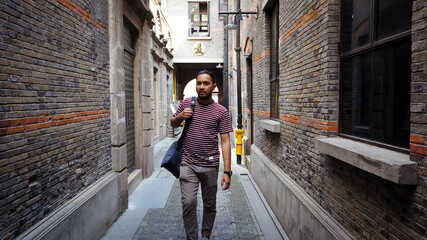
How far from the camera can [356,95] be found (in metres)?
2.81

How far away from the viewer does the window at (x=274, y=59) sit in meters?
5.83

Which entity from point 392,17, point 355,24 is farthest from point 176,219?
point 392,17

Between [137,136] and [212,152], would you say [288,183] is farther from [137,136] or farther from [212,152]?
[137,136]

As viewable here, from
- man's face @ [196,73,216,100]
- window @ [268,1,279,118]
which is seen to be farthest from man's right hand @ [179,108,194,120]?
window @ [268,1,279,118]

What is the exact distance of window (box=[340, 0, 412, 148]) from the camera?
6.77 ft

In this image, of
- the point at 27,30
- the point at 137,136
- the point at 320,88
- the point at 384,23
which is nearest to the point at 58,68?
the point at 27,30

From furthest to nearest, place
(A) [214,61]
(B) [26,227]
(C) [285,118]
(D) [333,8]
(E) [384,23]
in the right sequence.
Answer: (A) [214,61] → (C) [285,118] → (D) [333,8] → (B) [26,227] → (E) [384,23]

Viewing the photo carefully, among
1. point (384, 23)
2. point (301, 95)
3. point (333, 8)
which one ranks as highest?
point (333, 8)

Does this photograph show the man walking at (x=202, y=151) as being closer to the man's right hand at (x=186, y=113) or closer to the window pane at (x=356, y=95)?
the man's right hand at (x=186, y=113)

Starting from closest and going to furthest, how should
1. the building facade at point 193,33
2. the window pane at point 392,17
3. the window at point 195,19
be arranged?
the window pane at point 392,17
the building facade at point 193,33
the window at point 195,19

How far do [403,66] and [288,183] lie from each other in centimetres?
264

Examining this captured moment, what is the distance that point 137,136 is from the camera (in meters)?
7.27

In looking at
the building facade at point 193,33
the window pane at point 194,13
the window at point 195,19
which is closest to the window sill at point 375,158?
the building facade at point 193,33

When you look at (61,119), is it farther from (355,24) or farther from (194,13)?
(194,13)
